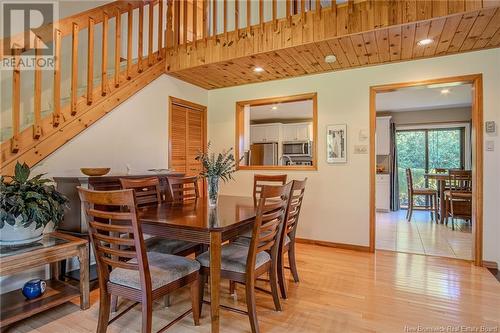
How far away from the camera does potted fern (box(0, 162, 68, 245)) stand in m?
1.85

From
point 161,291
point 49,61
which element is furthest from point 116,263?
point 49,61

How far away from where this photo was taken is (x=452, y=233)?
Answer: 178 inches

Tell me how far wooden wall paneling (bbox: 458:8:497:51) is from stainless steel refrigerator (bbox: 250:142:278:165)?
185 inches

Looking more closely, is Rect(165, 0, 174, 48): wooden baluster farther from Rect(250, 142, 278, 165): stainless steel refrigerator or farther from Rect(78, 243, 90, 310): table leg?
Rect(250, 142, 278, 165): stainless steel refrigerator

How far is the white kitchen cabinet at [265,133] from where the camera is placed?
7.49 metres

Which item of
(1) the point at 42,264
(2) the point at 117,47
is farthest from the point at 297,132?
(1) the point at 42,264

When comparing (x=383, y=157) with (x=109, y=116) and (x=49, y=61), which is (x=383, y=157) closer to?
(x=109, y=116)

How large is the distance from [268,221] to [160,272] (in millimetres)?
738

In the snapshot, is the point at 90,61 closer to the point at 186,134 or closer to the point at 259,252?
the point at 186,134

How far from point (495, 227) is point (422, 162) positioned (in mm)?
4311

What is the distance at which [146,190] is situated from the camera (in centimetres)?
283

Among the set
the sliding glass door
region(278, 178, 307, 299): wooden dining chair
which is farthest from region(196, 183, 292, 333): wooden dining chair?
the sliding glass door

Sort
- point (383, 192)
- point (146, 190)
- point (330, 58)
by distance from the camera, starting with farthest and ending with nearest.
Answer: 1. point (383, 192)
2. point (330, 58)
3. point (146, 190)

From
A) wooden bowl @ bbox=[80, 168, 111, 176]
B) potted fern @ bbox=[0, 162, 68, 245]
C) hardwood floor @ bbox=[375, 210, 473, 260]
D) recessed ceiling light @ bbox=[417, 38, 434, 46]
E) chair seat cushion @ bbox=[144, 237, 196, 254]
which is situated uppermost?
recessed ceiling light @ bbox=[417, 38, 434, 46]
